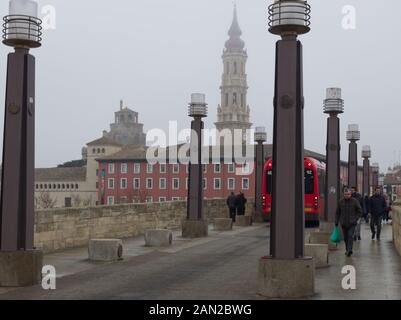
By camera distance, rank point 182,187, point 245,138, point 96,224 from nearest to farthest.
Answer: point 96,224 → point 182,187 → point 245,138

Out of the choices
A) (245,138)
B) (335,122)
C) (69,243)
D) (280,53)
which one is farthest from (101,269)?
(245,138)

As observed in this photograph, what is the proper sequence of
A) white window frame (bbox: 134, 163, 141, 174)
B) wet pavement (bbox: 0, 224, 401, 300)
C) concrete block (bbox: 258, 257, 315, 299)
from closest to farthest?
concrete block (bbox: 258, 257, 315, 299) → wet pavement (bbox: 0, 224, 401, 300) → white window frame (bbox: 134, 163, 141, 174)

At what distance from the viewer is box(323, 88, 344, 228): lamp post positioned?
1997cm

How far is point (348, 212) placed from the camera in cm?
1520

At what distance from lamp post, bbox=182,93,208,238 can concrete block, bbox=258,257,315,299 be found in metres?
11.8

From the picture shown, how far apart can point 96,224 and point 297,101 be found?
35.8ft

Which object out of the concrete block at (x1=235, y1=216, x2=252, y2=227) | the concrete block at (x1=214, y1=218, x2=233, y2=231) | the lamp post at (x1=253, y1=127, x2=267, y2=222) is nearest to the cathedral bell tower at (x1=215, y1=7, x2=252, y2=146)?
the lamp post at (x1=253, y1=127, x2=267, y2=222)

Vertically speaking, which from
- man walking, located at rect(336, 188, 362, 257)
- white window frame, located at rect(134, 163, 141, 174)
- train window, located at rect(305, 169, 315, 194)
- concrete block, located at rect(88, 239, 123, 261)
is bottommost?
concrete block, located at rect(88, 239, 123, 261)

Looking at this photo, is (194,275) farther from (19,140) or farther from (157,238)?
(157,238)

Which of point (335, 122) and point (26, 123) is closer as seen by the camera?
point (26, 123)

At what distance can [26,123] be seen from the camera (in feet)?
36.8

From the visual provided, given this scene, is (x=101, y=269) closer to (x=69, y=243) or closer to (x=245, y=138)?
(x=69, y=243)

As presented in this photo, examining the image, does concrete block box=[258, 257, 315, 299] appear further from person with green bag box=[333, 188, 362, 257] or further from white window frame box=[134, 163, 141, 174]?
white window frame box=[134, 163, 141, 174]

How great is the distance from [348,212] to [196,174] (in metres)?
7.22
